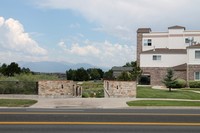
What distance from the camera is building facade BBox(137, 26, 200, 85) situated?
4956cm

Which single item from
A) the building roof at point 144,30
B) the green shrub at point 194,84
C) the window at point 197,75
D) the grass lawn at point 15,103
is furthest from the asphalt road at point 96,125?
the building roof at point 144,30

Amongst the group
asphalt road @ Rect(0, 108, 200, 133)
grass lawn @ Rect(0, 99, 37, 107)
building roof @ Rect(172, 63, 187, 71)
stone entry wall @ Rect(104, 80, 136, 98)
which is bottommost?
asphalt road @ Rect(0, 108, 200, 133)

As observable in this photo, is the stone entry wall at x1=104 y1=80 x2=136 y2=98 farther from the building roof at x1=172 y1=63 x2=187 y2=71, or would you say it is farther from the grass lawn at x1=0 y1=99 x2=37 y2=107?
the building roof at x1=172 y1=63 x2=187 y2=71

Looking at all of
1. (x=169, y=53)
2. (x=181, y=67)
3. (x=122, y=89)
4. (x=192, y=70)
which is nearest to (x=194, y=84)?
(x=192, y=70)

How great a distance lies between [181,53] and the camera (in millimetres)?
55906

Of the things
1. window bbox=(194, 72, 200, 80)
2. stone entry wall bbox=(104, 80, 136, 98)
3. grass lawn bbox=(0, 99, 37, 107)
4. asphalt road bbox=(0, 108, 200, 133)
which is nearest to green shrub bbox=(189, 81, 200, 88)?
window bbox=(194, 72, 200, 80)

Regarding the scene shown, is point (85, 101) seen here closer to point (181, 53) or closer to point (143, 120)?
point (143, 120)

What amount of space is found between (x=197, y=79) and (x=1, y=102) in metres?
32.9

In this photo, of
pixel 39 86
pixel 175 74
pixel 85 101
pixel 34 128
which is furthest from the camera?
pixel 175 74

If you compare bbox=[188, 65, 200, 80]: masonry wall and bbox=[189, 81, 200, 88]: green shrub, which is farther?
bbox=[188, 65, 200, 80]: masonry wall

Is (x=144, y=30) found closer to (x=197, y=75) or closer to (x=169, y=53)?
(x=169, y=53)

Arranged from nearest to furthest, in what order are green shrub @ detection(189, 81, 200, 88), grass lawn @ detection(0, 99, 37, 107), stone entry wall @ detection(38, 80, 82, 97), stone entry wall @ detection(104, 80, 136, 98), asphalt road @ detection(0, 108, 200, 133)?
asphalt road @ detection(0, 108, 200, 133) → grass lawn @ detection(0, 99, 37, 107) → stone entry wall @ detection(38, 80, 82, 97) → stone entry wall @ detection(104, 80, 136, 98) → green shrub @ detection(189, 81, 200, 88)

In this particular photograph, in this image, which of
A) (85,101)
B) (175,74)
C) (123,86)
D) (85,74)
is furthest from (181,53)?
(85,101)

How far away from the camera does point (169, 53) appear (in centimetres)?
5591
